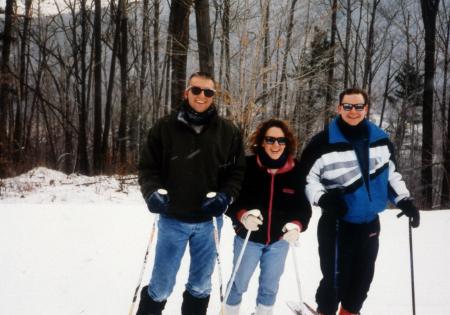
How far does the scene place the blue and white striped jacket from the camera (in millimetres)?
2846

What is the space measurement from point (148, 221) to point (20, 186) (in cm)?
460

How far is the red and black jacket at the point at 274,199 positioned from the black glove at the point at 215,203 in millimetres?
274

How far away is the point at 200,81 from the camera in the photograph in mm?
2766

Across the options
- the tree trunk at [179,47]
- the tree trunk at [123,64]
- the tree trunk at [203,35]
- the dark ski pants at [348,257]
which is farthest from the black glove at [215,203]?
the tree trunk at [123,64]

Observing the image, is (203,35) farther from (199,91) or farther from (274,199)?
(274,199)

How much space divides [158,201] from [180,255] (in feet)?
1.68

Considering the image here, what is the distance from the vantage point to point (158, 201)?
259 centimetres

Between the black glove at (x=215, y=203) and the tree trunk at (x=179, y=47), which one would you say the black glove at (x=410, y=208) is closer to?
the black glove at (x=215, y=203)

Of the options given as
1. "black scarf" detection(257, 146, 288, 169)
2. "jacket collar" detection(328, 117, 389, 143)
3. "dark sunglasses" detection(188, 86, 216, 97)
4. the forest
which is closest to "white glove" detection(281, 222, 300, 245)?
"black scarf" detection(257, 146, 288, 169)

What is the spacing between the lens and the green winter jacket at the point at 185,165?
2.74m

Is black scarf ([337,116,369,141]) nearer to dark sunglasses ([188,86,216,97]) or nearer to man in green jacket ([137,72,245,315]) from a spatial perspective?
man in green jacket ([137,72,245,315])

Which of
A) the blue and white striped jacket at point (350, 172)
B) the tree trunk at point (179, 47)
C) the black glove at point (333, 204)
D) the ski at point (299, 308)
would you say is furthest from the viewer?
the tree trunk at point (179, 47)

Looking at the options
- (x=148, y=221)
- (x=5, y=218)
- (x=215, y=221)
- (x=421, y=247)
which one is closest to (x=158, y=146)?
(x=215, y=221)

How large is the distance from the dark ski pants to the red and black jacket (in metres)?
0.24
